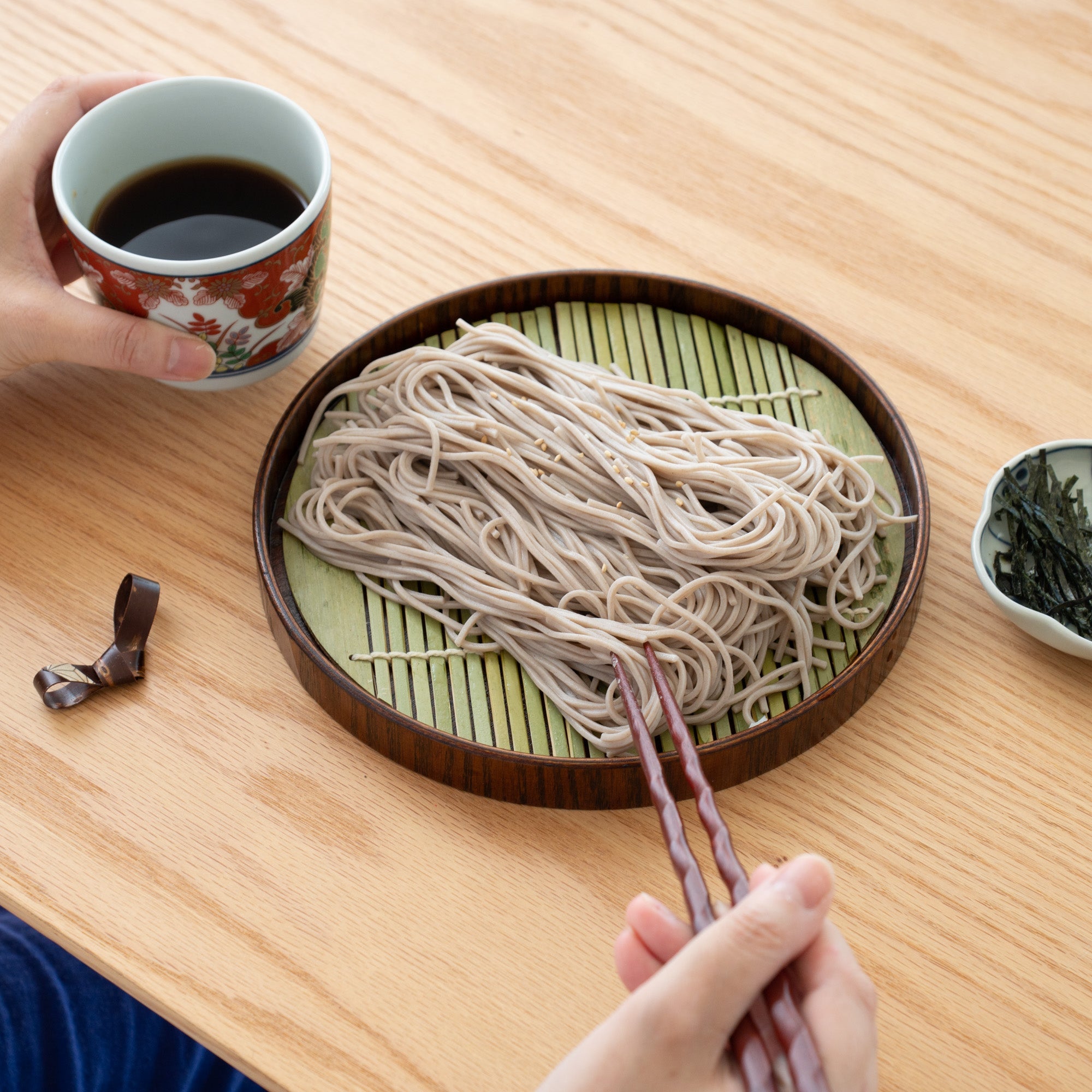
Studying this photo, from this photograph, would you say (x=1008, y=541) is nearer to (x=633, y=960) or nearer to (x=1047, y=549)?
(x=1047, y=549)

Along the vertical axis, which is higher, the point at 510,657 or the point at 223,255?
the point at 223,255

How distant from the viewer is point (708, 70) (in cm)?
190

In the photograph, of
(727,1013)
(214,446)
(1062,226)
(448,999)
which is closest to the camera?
(727,1013)

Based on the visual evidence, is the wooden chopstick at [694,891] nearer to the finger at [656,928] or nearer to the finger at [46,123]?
the finger at [656,928]

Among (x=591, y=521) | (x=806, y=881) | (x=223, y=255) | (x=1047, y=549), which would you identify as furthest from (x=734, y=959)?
(x=223, y=255)

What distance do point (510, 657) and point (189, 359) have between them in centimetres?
52

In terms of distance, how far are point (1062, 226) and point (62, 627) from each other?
1.58 meters

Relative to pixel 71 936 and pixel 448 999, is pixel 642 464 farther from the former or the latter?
pixel 71 936

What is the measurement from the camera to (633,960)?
33.8 inches

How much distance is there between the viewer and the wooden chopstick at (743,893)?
2.55ft

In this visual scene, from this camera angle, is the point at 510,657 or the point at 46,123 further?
the point at 46,123

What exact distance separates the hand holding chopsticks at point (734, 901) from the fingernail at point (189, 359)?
2.27ft

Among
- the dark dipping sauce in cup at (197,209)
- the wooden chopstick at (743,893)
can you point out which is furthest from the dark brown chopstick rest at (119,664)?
the wooden chopstick at (743,893)

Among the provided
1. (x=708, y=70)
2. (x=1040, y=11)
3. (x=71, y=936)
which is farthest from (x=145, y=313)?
(x=1040, y=11)
